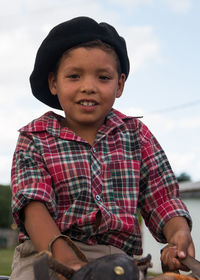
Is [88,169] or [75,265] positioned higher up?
[88,169]

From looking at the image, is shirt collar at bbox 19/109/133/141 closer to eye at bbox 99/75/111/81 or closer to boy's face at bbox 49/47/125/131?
boy's face at bbox 49/47/125/131

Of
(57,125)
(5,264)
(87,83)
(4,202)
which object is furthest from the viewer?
(4,202)

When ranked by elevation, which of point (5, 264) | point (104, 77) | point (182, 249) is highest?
point (104, 77)

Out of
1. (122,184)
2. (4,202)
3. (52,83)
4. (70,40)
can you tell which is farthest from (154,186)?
(4,202)

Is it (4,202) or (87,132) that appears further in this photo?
(4,202)

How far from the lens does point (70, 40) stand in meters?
2.99

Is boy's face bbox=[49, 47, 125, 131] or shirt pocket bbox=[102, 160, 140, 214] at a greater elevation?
boy's face bbox=[49, 47, 125, 131]

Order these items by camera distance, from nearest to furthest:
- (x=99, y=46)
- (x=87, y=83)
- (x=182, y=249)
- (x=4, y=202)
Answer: (x=182, y=249)
(x=87, y=83)
(x=99, y=46)
(x=4, y=202)

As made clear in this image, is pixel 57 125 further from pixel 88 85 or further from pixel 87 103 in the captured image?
pixel 88 85

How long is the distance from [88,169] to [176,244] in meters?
0.61

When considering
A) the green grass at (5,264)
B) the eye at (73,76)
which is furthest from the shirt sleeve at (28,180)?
the green grass at (5,264)

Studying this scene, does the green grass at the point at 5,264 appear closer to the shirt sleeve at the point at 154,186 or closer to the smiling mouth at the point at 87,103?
the shirt sleeve at the point at 154,186

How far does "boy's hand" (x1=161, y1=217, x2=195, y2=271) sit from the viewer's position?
264 centimetres

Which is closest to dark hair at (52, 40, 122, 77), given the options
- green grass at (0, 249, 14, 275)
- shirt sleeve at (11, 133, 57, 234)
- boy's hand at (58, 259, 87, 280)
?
shirt sleeve at (11, 133, 57, 234)
